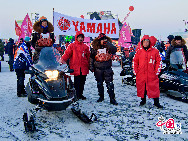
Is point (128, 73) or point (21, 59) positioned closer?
point (21, 59)

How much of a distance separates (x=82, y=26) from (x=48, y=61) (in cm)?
416

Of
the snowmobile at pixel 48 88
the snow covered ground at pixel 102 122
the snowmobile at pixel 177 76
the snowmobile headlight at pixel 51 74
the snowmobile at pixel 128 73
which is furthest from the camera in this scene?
the snowmobile at pixel 128 73

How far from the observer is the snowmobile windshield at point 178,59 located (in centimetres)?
572

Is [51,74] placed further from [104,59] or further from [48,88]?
[104,59]

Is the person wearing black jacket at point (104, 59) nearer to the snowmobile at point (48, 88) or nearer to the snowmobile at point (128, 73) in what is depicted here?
the snowmobile at point (48, 88)

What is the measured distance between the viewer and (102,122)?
4020 mm

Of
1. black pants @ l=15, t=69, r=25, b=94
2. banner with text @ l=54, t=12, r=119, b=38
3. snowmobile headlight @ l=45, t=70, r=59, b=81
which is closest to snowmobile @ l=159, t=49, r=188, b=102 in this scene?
banner with text @ l=54, t=12, r=119, b=38

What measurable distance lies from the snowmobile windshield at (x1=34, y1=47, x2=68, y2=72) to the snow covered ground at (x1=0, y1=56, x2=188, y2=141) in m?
1.11

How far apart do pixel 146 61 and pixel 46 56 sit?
2.41 meters

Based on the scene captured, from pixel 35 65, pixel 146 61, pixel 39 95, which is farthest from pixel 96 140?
pixel 146 61

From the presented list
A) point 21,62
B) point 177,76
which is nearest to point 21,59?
point 21,62

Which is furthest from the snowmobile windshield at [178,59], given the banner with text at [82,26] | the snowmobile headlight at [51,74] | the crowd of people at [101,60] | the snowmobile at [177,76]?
the snowmobile headlight at [51,74]

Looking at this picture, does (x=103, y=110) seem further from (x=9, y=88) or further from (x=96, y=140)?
(x=9, y=88)

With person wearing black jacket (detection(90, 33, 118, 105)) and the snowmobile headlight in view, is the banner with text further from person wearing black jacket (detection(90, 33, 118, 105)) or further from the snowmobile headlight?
the snowmobile headlight
